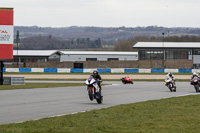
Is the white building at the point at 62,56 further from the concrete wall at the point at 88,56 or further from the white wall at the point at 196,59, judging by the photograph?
the white wall at the point at 196,59

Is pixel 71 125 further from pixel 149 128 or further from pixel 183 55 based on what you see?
pixel 183 55

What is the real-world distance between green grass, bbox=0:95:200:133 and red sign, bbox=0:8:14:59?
804 inches

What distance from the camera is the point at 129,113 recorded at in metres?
14.8

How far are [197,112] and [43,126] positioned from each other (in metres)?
6.29

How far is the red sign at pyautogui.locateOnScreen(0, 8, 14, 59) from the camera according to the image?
3412 centimetres

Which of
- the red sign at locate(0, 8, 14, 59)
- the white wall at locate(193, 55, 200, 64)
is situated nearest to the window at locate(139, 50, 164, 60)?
the white wall at locate(193, 55, 200, 64)

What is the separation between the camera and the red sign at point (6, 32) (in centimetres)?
3412

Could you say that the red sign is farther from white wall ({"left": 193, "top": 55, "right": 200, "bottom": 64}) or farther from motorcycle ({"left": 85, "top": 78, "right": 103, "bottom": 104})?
white wall ({"left": 193, "top": 55, "right": 200, "bottom": 64})

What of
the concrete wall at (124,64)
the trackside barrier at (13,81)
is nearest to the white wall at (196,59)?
the concrete wall at (124,64)

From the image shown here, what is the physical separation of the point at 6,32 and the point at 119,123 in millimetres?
24035

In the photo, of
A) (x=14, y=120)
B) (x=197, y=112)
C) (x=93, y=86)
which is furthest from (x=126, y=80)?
(x=14, y=120)

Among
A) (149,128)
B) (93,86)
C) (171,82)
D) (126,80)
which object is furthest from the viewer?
(126,80)

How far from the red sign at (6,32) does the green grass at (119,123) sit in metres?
20.4

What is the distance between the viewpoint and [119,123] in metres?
12.2
